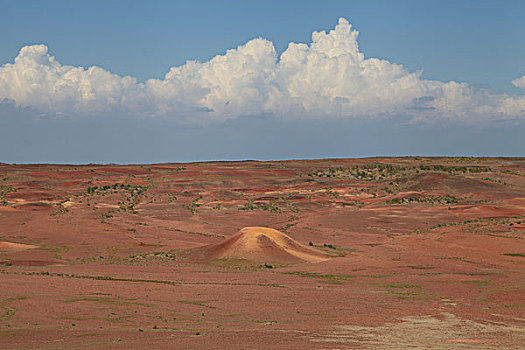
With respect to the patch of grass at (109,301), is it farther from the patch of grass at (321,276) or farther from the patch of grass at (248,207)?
the patch of grass at (248,207)

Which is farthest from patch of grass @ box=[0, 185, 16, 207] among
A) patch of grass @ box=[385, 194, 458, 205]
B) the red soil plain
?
patch of grass @ box=[385, 194, 458, 205]

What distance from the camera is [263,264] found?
129ft

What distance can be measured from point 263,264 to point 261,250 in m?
2.15

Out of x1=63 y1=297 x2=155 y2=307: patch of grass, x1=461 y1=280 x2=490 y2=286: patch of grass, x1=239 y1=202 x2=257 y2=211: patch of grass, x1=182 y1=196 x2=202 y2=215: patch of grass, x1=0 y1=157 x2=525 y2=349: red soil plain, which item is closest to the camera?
x1=0 y1=157 x2=525 y2=349: red soil plain

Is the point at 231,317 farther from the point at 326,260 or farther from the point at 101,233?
the point at 101,233

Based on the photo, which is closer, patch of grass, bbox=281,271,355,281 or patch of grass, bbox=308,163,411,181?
patch of grass, bbox=281,271,355,281

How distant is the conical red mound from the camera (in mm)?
40875

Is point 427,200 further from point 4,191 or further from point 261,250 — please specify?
point 4,191

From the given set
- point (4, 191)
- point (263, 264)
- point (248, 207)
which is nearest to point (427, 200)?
point (248, 207)

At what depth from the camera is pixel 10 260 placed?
40500 mm

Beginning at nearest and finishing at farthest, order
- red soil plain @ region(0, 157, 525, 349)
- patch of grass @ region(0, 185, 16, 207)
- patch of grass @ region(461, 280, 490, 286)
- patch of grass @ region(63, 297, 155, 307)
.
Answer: red soil plain @ region(0, 157, 525, 349)
patch of grass @ region(63, 297, 155, 307)
patch of grass @ region(461, 280, 490, 286)
patch of grass @ region(0, 185, 16, 207)

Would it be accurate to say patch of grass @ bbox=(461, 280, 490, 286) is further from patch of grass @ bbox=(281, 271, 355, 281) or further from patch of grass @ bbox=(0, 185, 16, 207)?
patch of grass @ bbox=(0, 185, 16, 207)

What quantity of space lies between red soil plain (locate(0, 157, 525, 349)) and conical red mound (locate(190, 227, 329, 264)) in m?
0.13

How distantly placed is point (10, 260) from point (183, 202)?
1522 inches
